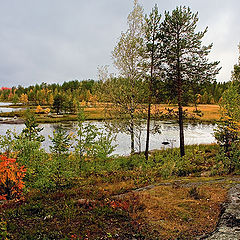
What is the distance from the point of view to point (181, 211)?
252 inches

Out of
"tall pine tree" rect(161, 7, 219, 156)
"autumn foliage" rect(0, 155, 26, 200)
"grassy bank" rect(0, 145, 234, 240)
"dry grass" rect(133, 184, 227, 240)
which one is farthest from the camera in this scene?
"tall pine tree" rect(161, 7, 219, 156)

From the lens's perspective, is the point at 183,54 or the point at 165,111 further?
the point at 165,111

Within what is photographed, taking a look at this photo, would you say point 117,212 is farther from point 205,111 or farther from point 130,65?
point 205,111

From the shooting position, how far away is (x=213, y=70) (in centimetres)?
1708

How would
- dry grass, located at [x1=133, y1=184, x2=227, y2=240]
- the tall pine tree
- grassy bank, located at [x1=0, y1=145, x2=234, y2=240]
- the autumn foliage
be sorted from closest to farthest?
1. grassy bank, located at [x1=0, y1=145, x2=234, y2=240]
2. dry grass, located at [x1=133, y1=184, x2=227, y2=240]
3. the autumn foliage
4. the tall pine tree

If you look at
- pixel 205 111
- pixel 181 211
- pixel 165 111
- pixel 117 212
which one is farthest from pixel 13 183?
pixel 205 111

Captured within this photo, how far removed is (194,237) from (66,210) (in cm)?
360

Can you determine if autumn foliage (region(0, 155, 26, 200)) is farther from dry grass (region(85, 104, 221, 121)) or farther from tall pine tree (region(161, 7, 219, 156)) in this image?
tall pine tree (region(161, 7, 219, 156))

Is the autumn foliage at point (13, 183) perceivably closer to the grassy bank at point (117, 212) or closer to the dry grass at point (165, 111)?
the grassy bank at point (117, 212)

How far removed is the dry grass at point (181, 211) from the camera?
5332 mm

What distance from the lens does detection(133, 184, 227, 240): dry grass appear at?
533cm

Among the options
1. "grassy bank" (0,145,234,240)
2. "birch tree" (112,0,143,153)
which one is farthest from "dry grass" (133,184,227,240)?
"birch tree" (112,0,143,153)

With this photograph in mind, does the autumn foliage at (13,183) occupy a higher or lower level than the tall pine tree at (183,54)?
lower

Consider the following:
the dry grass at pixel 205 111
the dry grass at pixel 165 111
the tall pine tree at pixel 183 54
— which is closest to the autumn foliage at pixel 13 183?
the dry grass at pixel 165 111
